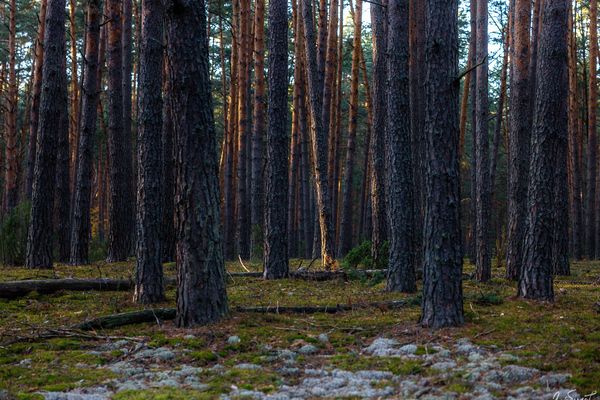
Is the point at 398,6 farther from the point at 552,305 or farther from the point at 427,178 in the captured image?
the point at 552,305

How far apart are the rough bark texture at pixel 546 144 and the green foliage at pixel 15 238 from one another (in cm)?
1037

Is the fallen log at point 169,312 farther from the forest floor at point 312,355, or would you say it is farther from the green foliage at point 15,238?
the green foliage at point 15,238

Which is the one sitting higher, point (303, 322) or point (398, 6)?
point (398, 6)

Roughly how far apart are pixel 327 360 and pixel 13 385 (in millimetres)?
2571

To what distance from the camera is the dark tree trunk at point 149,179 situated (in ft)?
27.0

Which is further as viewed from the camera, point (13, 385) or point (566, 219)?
point (566, 219)

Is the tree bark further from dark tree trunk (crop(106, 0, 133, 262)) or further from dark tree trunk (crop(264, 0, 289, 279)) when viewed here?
dark tree trunk (crop(106, 0, 133, 262))

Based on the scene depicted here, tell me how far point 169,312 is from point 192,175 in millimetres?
1646

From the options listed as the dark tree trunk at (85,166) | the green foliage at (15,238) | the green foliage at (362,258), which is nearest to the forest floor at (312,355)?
the green foliage at (362,258)

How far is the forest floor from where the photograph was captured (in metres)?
4.81

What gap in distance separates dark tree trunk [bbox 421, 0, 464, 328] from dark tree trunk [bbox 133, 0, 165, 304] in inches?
136

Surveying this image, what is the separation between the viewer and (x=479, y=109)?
12.8 metres

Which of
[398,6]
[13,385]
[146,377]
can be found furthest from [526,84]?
[13,385]

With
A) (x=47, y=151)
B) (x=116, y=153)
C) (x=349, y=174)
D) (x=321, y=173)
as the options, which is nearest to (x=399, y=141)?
(x=321, y=173)
